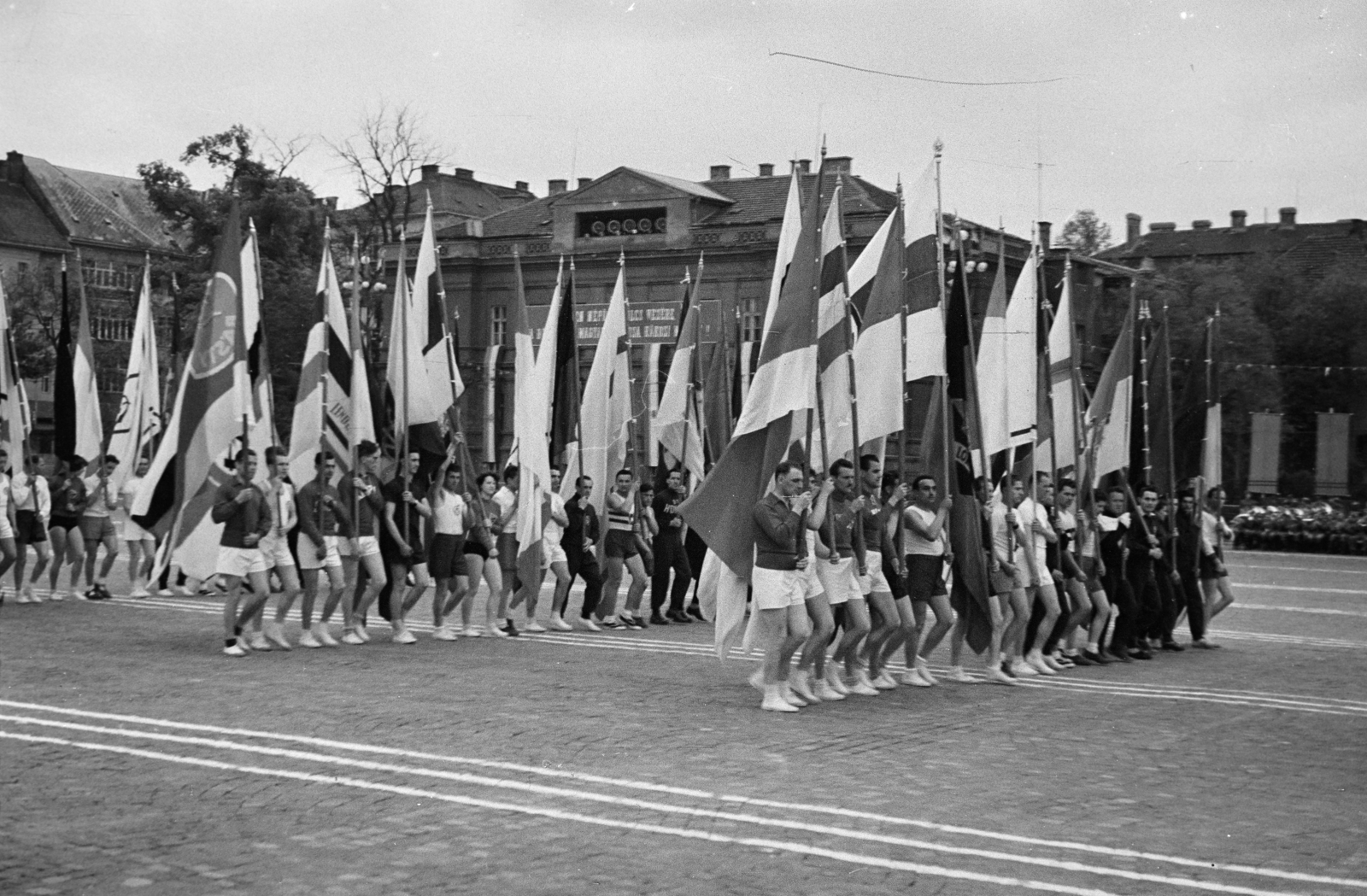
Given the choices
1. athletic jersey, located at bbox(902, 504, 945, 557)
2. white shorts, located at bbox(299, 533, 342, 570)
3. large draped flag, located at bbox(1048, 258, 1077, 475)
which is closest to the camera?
athletic jersey, located at bbox(902, 504, 945, 557)

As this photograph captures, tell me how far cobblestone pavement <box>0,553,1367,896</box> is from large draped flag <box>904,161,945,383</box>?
2.74 metres

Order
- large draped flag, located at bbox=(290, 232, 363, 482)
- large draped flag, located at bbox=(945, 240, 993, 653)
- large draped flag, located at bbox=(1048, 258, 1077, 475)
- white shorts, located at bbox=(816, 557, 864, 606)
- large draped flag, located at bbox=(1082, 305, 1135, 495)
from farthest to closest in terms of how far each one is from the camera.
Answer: large draped flag, located at bbox=(1082, 305, 1135, 495) < large draped flag, located at bbox=(1048, 258, 1077, 475) < large draped flag, located at bbox=(290, 232, 363, 482) < large draped flag, located at bbox=(945, 240, 993, 653) < white shorts, located at bbox=(816, 557, 864, 606)


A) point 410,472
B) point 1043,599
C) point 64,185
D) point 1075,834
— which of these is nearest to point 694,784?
point 1075,834

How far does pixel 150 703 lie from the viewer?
12000 millimetres

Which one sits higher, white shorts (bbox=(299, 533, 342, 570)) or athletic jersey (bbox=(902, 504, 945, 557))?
athletic jersey (bbox=(902, 504, 945, 557))

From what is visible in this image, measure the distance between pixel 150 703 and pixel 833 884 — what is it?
646 centimetres

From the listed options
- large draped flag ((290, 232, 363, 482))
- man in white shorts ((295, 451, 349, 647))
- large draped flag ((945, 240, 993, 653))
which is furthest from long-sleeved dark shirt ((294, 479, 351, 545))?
large draped flag ((945, 240, 993, 653))

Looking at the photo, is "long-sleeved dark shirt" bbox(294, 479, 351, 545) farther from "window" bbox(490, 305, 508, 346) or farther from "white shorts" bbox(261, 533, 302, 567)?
"window" bbox(490, 305, 508, 346)

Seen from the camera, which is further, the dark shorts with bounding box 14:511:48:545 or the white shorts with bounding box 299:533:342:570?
the dark shorts with bounding box 14:511:48:545

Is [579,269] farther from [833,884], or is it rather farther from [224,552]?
[833,884]

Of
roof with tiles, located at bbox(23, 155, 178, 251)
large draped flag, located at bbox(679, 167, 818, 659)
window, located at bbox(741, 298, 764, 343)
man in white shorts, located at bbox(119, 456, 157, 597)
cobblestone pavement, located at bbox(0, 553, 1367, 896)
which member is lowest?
cobblestone pavement, located at bbox(0, 553, 1367, 896)

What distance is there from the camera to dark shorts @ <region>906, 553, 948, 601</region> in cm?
1426

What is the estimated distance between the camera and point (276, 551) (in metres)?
15.5

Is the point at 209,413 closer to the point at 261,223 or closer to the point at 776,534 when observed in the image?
the point at 776,534
